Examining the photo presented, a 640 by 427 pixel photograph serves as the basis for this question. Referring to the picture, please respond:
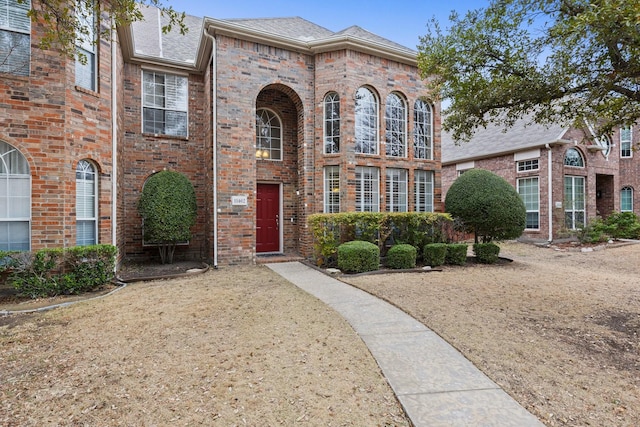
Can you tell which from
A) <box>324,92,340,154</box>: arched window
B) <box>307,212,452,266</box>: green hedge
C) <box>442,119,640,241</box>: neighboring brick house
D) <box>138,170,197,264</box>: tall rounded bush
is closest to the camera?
<box>138,170,197,264</box>: tall rounded bush

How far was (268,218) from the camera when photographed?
405 inches

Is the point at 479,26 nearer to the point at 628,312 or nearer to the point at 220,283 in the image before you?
the point at 628,312

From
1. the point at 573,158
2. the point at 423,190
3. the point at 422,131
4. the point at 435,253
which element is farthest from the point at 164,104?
the point at 573,158

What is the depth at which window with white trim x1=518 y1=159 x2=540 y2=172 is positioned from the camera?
47.9ft

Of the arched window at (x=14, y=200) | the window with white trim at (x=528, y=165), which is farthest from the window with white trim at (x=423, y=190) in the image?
the arched window at (x=14, y=200)

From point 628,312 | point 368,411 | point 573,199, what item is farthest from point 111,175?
point 573,199

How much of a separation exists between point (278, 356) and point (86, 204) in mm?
5928

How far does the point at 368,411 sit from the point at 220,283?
5.02 metres

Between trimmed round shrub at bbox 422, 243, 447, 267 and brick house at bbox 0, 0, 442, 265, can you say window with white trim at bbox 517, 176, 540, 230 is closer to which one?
brick house at bbox 0, 0, 442, 265

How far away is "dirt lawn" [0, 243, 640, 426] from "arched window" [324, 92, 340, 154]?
4745mm

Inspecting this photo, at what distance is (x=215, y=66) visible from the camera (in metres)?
8.45

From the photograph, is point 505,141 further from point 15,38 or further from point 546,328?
point 15,38

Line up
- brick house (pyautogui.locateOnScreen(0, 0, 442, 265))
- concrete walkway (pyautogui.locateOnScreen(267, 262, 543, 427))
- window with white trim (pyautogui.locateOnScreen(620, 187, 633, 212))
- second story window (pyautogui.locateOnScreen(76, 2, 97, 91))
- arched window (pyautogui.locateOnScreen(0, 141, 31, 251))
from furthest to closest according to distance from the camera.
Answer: window with white trim (pyautogui.locateOnScreen(620, 187, 633, 212)) < brick house (pyautogui.locateOnScreen(0, 0, 442, 265)) < second story window (pyautogui.locateOnScreen(76, 2, 97, 91)) < arched window (pyautogui.locateOnScreen(0, 141, 31, 251)) < concrete walkway (pyautogui.locateOnScreen(267, 262, 543, 427))

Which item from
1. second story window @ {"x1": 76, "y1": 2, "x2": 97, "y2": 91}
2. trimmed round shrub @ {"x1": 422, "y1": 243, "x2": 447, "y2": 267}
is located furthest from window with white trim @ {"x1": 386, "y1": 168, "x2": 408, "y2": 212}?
second story window @ {"x1": 76, "y1": 2, "x2": 97, "y2": 91}
